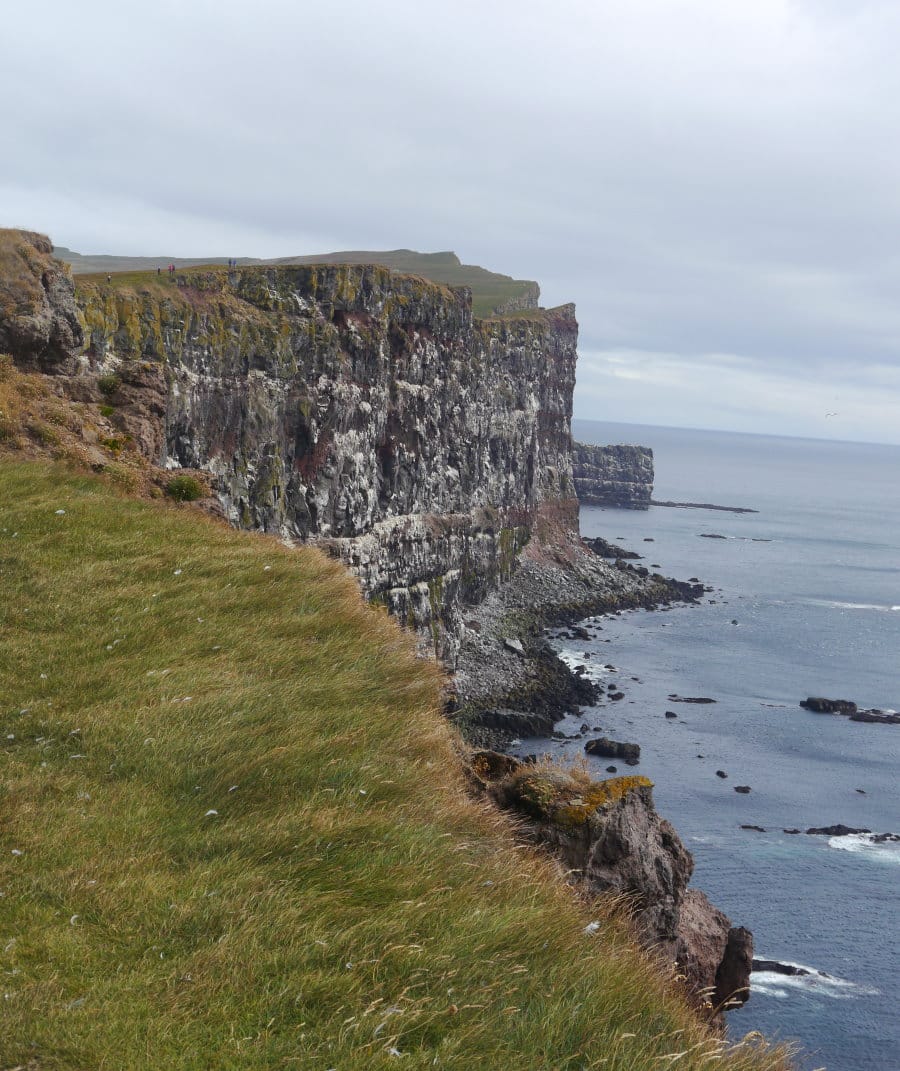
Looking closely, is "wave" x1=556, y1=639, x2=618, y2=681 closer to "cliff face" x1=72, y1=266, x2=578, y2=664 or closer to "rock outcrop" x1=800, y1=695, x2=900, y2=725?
"cliff face" x1=72, y1=266, x2=578, y2=664

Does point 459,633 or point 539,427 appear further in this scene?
point 539,427

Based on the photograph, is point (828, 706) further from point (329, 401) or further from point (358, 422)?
point (329, 401)

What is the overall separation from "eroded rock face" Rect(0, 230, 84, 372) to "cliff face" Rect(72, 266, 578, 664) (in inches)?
563

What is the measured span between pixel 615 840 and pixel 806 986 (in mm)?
39436

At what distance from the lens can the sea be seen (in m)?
43.3

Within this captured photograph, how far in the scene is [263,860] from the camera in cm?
805

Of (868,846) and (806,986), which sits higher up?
(868,846)

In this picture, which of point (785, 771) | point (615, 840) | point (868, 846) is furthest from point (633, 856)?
point (785, 771)

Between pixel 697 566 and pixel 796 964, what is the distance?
125 m

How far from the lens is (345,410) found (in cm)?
8050

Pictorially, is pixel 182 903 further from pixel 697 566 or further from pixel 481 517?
pixel 697 566

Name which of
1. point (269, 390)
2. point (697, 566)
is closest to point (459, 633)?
point (269, 390)

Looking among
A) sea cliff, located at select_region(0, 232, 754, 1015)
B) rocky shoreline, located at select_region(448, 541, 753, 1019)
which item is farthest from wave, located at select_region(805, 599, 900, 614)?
rocky shoreline, located at select_region(448, 541, 753, 1019)

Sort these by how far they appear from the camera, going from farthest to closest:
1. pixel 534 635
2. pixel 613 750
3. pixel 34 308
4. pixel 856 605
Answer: pixel 856 605 < pixel 534 635 < pixel 613 750 < pixel 34 308
